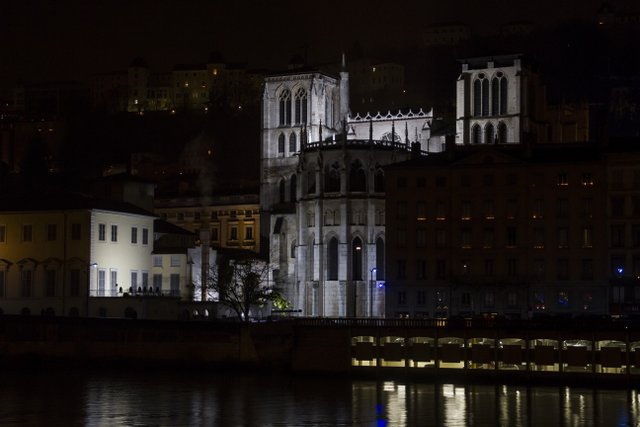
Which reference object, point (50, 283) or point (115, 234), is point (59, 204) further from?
point (50, 283)

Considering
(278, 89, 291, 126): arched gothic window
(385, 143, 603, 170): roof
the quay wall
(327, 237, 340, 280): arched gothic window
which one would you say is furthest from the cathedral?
the quay wall

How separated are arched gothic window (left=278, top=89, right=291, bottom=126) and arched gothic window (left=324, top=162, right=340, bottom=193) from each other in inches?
655

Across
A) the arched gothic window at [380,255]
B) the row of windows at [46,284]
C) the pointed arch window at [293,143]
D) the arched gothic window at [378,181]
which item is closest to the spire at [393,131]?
the arched gothic window at [378,181]

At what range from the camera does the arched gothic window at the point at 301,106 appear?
126 metres

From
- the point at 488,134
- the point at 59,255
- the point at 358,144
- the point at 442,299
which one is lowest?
the point at 442,299

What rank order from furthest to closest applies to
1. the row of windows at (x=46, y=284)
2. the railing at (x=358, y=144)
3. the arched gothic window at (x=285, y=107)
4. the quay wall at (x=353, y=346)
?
the arched gothic window at (x=285, y=107)
the railing at (x=358, y=144)
the row of windows at (x=46, y=284)
the quay wall at (x=353, y=346)

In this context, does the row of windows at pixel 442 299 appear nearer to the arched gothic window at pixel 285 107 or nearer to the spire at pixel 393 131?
the spire at pixel 393 131

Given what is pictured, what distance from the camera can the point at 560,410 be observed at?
63250 mm

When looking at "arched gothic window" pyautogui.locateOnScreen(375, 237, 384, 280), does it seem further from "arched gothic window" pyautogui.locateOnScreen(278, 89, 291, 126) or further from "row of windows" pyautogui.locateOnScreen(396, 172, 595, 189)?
"arched gothic window" pyautogui.locateOnScreen(278, 89, 291, 126)

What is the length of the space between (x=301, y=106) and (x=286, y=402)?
209ft

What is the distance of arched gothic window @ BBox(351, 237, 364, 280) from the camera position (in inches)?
4235

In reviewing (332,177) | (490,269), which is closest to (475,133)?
(332,177)

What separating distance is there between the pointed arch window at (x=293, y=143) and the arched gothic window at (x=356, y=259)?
65.8ft

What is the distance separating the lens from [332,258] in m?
109
